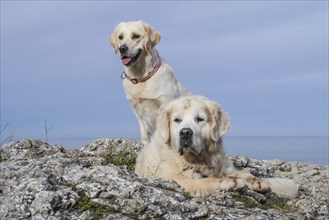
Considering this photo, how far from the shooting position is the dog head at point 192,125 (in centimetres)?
861

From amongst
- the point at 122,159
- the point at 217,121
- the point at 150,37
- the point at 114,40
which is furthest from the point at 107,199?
the point at 114,40

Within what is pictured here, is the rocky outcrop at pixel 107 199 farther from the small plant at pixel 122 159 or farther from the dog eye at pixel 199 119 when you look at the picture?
the small plant at pixel 122 159

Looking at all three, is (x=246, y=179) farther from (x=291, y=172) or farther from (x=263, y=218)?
(x=291, y=172)

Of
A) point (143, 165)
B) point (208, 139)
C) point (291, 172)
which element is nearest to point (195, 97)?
point (208, 139)

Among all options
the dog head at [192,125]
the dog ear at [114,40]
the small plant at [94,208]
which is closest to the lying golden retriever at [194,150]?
the dog head at [192,125]

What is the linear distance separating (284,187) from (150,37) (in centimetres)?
445

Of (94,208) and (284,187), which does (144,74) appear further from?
(94,208)

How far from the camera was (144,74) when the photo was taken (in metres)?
12.8

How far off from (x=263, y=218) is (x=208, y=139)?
1.59 m

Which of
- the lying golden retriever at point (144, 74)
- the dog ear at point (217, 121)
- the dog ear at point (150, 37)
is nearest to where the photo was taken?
the dog ear at point (217, 121)

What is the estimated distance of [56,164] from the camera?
823cm

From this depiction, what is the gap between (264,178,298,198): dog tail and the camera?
377 inches

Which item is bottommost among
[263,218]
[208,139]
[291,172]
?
[291,172]

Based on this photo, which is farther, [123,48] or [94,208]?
[123,48]
